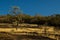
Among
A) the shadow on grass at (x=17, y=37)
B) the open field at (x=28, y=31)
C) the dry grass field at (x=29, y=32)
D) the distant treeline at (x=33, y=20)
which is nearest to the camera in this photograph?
the shadow on grass at (x=17, y=37)

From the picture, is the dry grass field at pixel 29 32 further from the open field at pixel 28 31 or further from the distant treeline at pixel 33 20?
the distant treeline at pixel 33 20

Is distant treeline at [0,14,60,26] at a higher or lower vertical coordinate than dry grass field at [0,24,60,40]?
higher

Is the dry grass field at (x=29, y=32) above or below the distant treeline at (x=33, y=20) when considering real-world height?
below

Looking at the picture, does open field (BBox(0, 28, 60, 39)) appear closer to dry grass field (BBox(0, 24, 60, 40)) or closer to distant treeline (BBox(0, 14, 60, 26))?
dry grass field (BBox(0, 24, 60, 40))

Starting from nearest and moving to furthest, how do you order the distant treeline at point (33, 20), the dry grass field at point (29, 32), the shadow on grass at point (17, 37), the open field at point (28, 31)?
the shadow on grass at point (17, 37) < the dry grass field at point (29, 32) < the open field at point (28, 31) < the distant treeline at point (33, 20)

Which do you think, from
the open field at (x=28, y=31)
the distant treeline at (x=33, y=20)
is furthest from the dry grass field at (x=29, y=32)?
the distant treeline at (x=33, y=20)

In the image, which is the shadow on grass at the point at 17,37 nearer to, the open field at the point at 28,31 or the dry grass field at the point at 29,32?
the dry grass field at the point at 29,32

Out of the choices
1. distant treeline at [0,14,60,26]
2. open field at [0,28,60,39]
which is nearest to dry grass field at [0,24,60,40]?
open field at [0,28,60,39]

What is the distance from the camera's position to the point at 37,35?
20203mm

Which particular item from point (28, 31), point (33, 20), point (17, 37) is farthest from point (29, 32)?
point (33, 20)

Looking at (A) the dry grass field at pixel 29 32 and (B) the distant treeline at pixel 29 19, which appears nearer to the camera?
(A) the dry grass field at pixel 29 32

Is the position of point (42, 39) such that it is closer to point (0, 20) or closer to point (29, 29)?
point (29, 29)

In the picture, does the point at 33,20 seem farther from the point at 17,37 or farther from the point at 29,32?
the point at 17,37

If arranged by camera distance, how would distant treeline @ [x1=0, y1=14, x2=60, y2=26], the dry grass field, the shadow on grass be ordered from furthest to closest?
distant treeline @ [x1=0, y1=14, x2=60, y2=26]
the dry grass field
the shadow on grass
